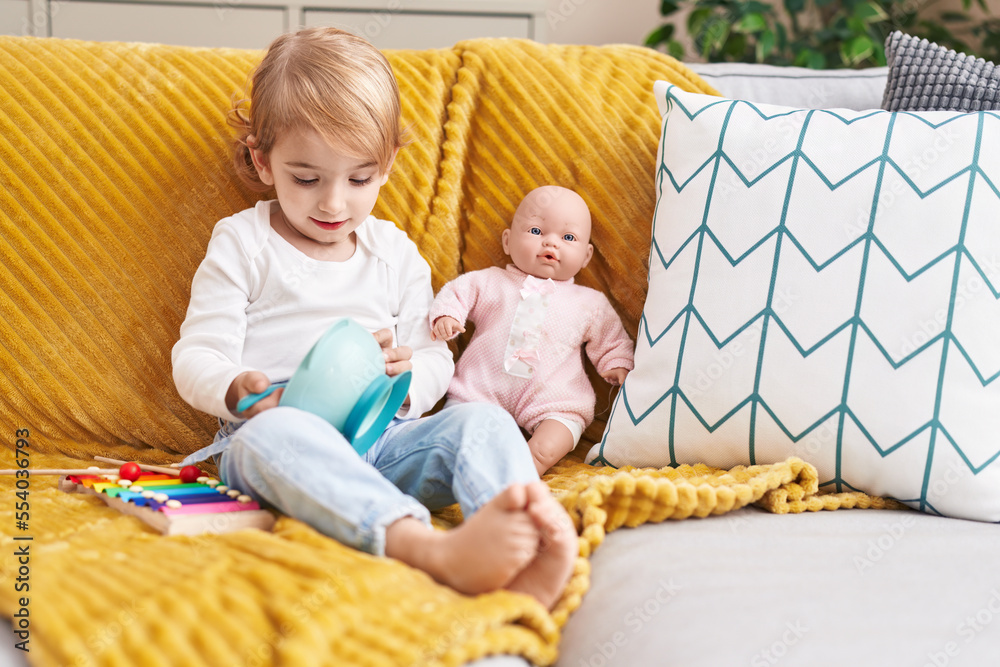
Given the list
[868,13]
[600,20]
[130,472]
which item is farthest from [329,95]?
[600,20]

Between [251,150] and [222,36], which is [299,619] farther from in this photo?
[222,36]

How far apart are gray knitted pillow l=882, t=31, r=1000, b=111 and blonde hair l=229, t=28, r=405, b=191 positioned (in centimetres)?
70

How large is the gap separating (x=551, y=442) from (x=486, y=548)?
398mm

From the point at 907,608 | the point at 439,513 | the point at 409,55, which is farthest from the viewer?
the point at 409,55

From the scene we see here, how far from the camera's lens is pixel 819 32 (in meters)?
2.17

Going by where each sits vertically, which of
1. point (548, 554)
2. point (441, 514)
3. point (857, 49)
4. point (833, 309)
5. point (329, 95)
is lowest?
point (441, 514)

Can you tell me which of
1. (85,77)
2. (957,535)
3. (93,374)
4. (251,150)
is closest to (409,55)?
(251,150)

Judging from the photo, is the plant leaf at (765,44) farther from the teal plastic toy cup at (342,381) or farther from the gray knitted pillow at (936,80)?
the teal plastic toy cup at (342,381)

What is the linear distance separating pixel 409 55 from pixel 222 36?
1114 mm

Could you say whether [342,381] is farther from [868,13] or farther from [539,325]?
[868,13]

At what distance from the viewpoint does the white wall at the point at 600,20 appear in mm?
2578

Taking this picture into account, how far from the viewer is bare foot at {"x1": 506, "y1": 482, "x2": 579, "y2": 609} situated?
65cm

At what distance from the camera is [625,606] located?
0.68 m

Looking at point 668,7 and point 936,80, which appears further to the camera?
point 668,7
